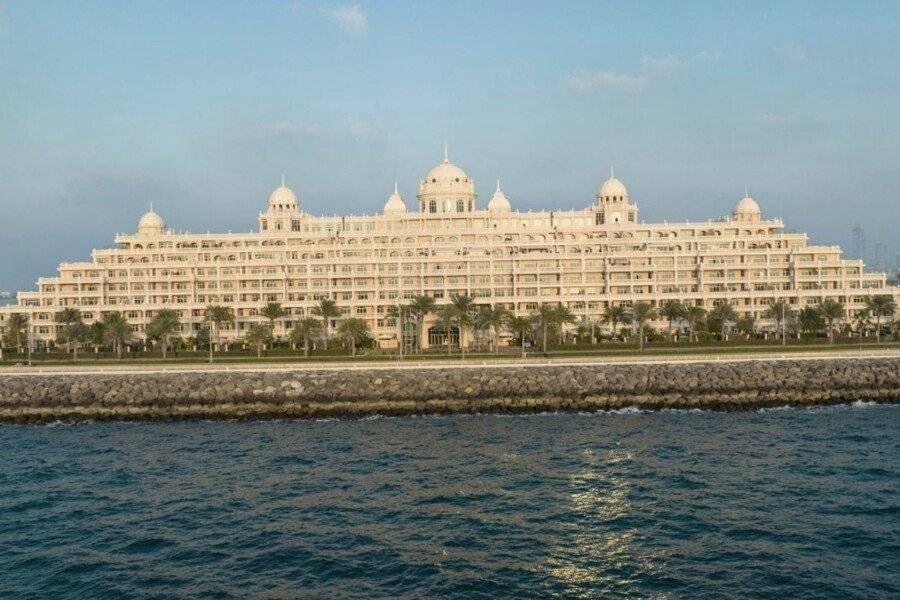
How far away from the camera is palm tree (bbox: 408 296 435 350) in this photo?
4387 inches

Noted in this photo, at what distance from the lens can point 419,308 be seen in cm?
11250

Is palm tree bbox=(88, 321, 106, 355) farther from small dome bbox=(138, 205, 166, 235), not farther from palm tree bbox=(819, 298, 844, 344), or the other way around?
palm tree bbox=(819, 298, 844, 344)

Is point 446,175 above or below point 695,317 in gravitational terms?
above

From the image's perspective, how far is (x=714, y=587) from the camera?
102 feet

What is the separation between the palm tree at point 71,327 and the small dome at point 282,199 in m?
42.2

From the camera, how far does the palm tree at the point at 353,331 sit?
10850 cm

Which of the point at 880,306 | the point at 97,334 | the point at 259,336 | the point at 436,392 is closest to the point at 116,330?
the point at 97,334

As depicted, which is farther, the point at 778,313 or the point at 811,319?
the point at 778,313

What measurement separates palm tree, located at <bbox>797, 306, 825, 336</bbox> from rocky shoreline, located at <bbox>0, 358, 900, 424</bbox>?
3540cm

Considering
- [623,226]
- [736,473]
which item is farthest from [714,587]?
[623,226]

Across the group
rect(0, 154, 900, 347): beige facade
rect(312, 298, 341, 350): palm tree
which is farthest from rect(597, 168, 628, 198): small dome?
rect(312, 298, 341, 350): palm tree

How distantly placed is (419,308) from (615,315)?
101 ft

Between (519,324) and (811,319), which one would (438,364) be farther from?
(811,319)

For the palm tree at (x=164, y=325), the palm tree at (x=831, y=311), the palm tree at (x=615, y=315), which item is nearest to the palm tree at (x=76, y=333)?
the palm tree at (x=164, y=325)
